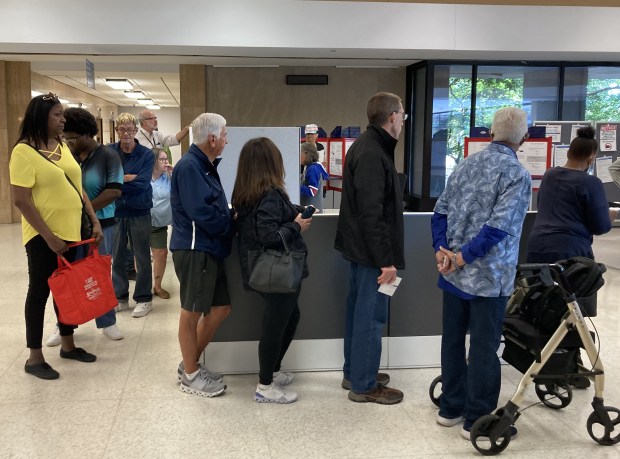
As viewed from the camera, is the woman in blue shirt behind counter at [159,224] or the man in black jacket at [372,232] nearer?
the man in black jacket at [372,232]

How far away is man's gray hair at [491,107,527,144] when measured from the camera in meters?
2.55

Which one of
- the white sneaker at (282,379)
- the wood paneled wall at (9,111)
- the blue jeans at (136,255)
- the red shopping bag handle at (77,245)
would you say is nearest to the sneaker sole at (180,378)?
the white sneaker at (282,379)

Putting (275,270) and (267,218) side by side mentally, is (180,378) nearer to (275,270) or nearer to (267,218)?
(275,270)

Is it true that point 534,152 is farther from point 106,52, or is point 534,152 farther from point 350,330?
point 106,52

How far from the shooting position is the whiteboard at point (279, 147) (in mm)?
4520

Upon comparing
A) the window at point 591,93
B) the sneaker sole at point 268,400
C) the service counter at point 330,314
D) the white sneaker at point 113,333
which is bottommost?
the sneaker sole at point 268,400

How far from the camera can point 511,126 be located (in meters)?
2.55

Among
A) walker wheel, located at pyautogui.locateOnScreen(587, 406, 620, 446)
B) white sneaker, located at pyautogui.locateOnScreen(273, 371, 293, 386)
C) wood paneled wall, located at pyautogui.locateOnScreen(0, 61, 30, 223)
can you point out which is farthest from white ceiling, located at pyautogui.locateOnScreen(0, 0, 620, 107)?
walker wheel, located at pyautogui.locateOnScreen(587, 406, 620, 446)

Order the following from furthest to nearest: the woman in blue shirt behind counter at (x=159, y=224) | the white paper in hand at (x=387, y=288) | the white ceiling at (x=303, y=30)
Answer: the white ceiling at (x=303, y=30)
the woman in blue shirt behind counter at (x=159, y=224)
the white paper in hand at (x=387, y=288)

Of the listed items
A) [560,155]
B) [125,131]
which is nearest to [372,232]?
[125,131]

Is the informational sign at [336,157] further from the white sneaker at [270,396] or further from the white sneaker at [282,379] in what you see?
the white sneaker at [270,396]

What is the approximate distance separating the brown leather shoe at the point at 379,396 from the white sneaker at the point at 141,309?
2.16 meters

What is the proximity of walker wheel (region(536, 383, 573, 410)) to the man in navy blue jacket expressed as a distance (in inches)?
118

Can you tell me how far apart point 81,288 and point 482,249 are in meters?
2.15
